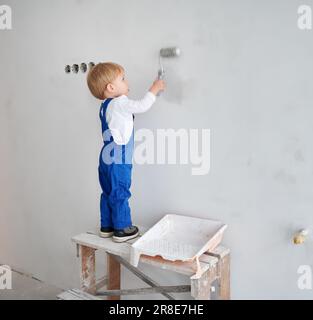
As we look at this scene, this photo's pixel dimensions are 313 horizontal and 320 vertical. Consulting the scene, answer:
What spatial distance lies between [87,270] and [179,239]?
0.50 metres

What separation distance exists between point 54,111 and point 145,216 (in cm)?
87

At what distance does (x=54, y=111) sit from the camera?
7.14 ft

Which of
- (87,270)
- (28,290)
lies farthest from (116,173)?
(28,290)

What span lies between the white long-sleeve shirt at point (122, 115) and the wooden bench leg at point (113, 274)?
2.17 ft

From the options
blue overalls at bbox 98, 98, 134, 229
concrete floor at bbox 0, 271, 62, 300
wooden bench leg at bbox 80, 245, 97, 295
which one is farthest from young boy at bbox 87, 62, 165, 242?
concrete floor at bbox 0, 271, 62, 300

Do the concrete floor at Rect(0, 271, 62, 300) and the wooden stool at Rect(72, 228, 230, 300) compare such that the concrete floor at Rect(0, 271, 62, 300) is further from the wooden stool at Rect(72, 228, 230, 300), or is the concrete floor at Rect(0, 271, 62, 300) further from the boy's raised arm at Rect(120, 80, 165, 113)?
the boy's raised arm at Rect(120, 80, 165, 113)

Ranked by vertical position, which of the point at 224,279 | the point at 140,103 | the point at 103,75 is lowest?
the point at 224,279

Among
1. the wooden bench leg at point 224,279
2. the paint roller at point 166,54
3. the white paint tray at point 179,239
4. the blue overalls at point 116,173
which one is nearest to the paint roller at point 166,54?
the paint roller at point 166,54

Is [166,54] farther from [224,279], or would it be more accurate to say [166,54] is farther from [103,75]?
[224,279]

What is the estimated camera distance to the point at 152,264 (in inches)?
55.5

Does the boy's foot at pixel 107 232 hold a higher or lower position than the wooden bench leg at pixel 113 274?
higher

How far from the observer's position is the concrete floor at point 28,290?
227 cm

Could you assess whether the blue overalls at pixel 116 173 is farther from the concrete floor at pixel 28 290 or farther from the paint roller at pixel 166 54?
the concrete floor at pixel 28 290
